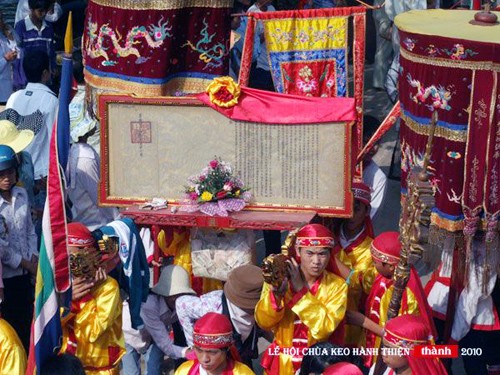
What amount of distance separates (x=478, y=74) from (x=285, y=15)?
→ 2178 millimetres

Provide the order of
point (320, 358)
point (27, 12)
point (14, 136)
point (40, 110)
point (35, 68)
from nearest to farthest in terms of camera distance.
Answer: point (320, 358) < point (14, 136) < point (40, 110) < point (35, 68) < point (27, 12)

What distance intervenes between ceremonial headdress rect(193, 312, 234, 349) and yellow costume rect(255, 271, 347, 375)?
312 millimetres

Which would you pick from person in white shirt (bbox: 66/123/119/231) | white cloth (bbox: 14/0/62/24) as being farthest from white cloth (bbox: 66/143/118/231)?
white cloth (bbox: 14/0/62/24)

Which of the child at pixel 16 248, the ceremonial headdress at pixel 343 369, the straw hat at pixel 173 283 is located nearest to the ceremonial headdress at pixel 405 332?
the ceremonial headdress at pixel 343 369

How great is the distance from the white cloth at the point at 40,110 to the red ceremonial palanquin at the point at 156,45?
553 millimetres

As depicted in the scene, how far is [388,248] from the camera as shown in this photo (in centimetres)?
733

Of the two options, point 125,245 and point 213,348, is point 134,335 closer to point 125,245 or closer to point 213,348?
point 125,245

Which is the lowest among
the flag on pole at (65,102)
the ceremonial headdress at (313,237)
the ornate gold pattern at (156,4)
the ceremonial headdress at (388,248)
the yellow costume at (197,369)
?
the yellow costume at (197,369)

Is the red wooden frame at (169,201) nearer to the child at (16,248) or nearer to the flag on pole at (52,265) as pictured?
the child at (16,248)

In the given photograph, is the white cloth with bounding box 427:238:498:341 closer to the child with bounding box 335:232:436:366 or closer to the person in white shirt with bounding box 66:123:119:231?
the child with bounding box 335:232:436:366

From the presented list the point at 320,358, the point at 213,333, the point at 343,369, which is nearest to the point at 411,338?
the point at 343,369

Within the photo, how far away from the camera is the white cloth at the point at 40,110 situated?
31.2 ft

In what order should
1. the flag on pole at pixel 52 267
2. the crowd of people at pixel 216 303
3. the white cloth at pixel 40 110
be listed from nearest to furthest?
the flag on pole at pixel 52 267, the crowd of people at pixel 216 303, the white cloth at pixel 40 110

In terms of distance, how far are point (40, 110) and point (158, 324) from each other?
8.45 feet
